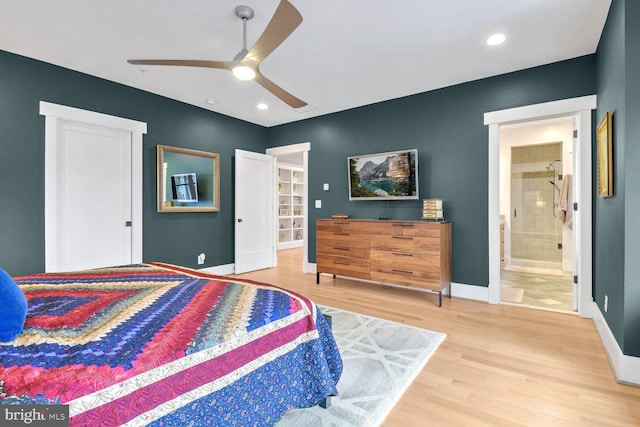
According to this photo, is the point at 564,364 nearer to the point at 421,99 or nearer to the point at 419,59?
the point at 419,59

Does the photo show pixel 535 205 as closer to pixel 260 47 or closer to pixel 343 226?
pixel 343 226

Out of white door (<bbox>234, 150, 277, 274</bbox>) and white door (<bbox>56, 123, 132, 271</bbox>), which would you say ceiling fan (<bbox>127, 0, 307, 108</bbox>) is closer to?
white door (<bbox>56, 123, 132, 271</bbox>)

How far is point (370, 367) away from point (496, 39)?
3022mm

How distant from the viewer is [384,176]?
4.33 metres

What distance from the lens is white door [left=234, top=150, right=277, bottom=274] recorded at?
5.14 m

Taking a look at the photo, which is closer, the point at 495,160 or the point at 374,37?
the point at 374,37

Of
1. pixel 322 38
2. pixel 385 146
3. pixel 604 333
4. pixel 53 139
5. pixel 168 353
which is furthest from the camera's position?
pixel 385 146

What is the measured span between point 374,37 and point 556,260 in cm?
560

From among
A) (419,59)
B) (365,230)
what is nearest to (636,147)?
(419,59)

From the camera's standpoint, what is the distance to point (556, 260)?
5.85 metres

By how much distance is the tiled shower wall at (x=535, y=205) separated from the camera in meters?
5.92

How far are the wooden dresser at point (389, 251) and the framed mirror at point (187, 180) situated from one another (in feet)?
5.99

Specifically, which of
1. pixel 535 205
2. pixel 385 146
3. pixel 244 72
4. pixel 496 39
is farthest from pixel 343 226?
pixel 535 205

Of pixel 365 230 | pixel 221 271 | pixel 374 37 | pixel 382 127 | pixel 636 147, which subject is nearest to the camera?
pixel 636 147
